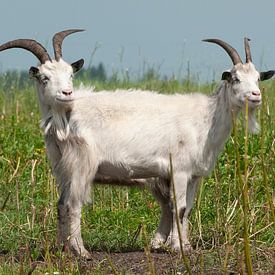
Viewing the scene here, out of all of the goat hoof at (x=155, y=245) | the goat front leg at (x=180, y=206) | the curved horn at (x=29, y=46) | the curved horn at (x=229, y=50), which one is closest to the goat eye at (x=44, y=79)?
the curved horn at (x=29, y=46)

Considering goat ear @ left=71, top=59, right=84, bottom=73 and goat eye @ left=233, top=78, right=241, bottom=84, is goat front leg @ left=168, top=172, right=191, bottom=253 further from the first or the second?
goat ear @ left=71, top=59, right=84, bottom=73

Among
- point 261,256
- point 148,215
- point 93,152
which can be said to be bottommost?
point 148,215

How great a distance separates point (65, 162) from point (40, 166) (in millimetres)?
2878

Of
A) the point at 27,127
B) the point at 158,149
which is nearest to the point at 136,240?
the point at 158,149

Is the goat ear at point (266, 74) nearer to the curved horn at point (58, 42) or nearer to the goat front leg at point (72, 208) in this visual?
the curved horn at point (58, 42)

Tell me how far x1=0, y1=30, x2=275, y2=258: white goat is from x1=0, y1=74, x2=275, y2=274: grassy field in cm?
25

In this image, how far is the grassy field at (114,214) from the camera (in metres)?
6.27

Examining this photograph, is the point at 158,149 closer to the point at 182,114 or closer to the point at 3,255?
the point at 182,114

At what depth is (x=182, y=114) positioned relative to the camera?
8.09 metres

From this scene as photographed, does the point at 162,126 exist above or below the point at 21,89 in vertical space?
above

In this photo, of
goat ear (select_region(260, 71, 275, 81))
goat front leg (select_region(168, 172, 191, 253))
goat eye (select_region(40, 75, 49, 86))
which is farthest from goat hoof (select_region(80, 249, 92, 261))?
goat ear (select_region(260, 71, 275, 81))

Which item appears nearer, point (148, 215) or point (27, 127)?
point (148, 215)

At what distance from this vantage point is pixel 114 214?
886 cm

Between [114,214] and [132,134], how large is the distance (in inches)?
53.3
